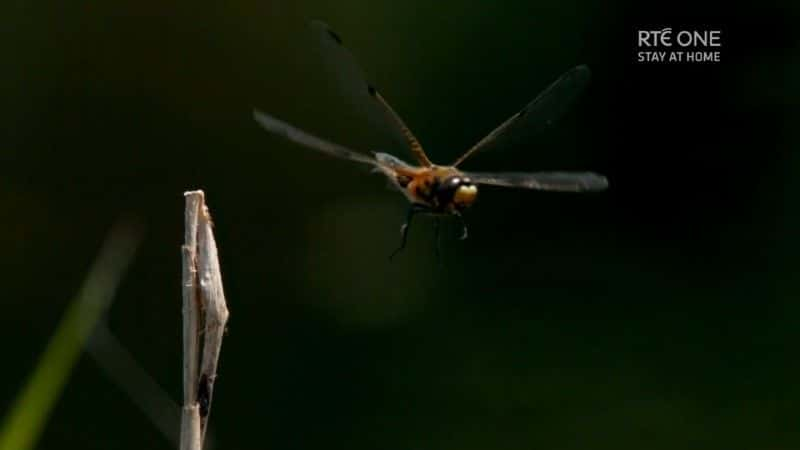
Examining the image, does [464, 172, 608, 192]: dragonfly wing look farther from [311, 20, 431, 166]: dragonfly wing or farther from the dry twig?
the dry twig

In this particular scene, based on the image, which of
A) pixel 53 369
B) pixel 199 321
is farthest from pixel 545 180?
pixel 53 369

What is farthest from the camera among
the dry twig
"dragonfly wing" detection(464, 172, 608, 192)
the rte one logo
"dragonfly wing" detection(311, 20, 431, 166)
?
the rte one logo

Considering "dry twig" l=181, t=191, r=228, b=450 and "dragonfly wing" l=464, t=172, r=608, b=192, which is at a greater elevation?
"dragonfly wing" l=464, t=172, r=608, b=192

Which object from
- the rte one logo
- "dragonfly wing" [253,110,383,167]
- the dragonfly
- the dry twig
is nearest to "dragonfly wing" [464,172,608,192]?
the dragonfly

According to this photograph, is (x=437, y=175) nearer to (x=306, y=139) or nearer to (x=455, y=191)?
(x=455, y=191)

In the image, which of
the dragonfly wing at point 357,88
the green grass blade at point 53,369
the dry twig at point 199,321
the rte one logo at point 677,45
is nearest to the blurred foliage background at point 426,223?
the rte one logo at point 677,45

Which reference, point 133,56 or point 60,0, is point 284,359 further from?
point 60,0
